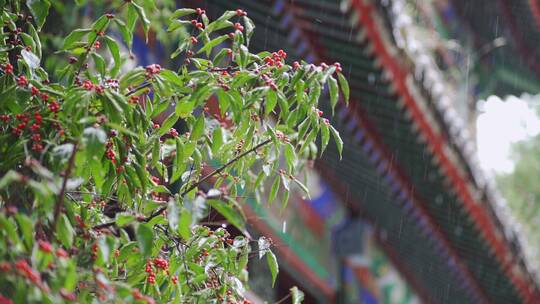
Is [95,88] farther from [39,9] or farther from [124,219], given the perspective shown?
[39,9]

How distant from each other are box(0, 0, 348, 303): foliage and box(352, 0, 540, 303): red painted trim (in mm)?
1870

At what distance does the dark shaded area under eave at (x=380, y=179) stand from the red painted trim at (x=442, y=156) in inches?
2.5

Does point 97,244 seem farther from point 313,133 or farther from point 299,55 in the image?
point 299,55

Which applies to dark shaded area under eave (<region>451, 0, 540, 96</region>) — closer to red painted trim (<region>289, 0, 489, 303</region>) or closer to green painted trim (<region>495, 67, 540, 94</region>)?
green painted trim (<region>495, 67, 540, 94</region>)

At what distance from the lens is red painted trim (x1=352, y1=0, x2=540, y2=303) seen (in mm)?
3668

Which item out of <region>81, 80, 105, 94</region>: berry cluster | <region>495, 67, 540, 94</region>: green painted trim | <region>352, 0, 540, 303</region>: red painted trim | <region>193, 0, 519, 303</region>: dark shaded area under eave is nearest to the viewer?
<region>81, 80, 105, 94</region>: berry cluster

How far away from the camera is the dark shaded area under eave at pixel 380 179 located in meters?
3.85

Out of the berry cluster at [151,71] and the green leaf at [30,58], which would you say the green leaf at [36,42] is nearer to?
the green leaf at [30,58]

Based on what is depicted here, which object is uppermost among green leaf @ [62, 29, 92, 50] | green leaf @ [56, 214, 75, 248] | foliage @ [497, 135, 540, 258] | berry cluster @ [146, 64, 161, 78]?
berry cluster @ [146, 64, 161, 78]

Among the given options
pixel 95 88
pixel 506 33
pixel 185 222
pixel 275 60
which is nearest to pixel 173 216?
pixel 185 222

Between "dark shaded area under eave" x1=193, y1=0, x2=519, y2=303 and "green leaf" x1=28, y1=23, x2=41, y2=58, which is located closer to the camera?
"green leaf" x1=28, y1=23, x2=41, y2=58

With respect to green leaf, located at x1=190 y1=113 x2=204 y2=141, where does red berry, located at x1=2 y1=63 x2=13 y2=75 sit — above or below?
above

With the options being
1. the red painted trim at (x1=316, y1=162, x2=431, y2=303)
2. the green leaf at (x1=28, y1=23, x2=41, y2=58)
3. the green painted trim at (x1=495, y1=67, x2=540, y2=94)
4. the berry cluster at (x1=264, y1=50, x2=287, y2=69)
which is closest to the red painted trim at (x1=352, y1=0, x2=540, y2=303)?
the red painted trim at (x1=316, y1=162, x2=431, y2=303)

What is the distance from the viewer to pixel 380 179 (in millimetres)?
5027
